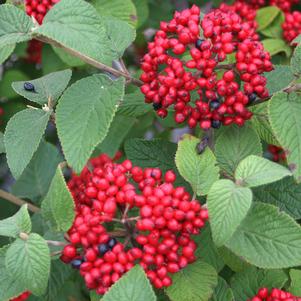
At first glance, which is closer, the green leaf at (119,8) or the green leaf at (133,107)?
the green leaf at (133,107)

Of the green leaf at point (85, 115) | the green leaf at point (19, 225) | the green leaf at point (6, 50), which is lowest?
the green leaf at point (19, 225)

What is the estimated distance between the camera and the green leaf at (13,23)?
2.19m

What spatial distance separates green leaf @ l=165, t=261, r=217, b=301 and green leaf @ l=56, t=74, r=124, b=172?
0.54 metres

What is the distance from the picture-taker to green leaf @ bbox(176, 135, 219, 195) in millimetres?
2211

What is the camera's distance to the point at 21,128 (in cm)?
241

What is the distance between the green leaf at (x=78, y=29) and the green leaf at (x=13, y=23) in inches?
3.5

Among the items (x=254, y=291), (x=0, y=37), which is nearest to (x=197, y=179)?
(x=254, y=291)

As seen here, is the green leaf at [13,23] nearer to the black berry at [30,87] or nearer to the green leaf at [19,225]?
the black berry at [30,87]

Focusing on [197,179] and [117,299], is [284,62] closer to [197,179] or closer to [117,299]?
[197,179]

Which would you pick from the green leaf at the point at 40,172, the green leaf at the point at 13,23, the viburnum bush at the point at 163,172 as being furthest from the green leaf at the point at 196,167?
the green leaf at the point at 40,172

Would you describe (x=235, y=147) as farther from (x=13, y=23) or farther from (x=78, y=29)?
(x=13, y=23)

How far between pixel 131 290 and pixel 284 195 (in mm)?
810

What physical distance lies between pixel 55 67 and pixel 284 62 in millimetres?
1265

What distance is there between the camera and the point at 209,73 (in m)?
2.24
